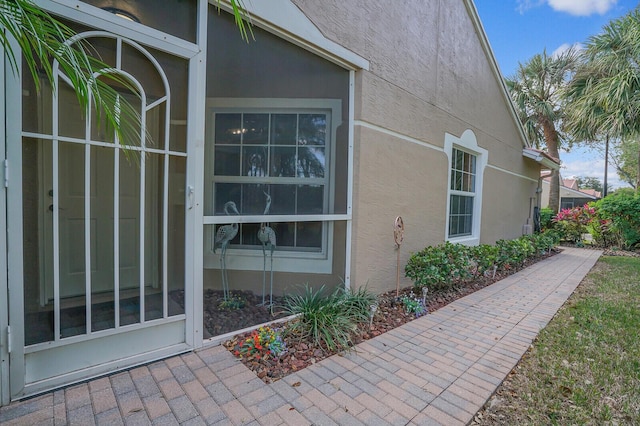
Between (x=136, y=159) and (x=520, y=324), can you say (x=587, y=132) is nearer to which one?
(x=520, y=324)

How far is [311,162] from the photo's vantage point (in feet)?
12.2

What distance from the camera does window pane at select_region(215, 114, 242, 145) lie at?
9.73 ft

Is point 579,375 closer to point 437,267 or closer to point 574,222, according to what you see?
point 437,267

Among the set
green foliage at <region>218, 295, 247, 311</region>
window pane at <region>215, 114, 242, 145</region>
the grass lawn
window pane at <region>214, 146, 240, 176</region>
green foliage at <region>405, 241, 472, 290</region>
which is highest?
window pane at <region>215, 114, 242, 145</region>

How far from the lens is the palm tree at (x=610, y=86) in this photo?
8242 millimetres

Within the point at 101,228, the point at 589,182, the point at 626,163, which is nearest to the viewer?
the point at 101,228

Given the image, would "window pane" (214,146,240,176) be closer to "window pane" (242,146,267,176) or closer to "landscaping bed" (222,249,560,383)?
"window pane" (242,146,267,176)

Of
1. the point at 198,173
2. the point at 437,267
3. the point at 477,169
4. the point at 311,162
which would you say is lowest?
the point at 437,267

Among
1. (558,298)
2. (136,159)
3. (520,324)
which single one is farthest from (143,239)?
(558,298)

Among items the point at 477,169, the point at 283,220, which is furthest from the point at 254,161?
the point at 477,169

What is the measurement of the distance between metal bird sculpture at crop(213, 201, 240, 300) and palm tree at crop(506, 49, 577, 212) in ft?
47.7

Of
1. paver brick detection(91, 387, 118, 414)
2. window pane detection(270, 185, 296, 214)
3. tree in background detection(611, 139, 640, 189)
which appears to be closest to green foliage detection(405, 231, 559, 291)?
window pane detection(270, 185, 296, 214)

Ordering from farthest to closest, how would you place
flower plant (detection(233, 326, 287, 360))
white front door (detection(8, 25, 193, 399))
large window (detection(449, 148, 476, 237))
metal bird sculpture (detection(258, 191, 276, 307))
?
large window (detection(449, 148, 476, 237)) → metal bird sculpture (detection(258, 191, 276, 307)) → flower plant (detection(233, 326, 287, 360)) → white front door (detection(8, 25, 193, 399))

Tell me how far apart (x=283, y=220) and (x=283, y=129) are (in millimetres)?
1007
